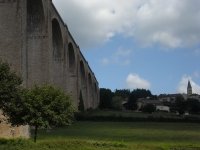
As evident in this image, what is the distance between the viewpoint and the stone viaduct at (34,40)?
32500 millimetres

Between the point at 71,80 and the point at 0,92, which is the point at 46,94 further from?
the point at 71,80

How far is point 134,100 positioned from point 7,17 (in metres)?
119

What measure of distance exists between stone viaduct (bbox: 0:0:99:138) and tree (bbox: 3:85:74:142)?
20.1 ft

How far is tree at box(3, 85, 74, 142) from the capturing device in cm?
2431

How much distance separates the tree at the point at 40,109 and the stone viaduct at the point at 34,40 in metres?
6.12

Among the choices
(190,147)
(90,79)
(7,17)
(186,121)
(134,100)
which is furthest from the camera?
(134,100)

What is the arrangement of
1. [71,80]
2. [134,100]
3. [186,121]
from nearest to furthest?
[71,80]
[186,121]
[134,100]

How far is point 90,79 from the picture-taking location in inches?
3880

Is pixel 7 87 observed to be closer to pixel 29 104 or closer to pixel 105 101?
pixel 29 104

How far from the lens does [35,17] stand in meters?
41.7

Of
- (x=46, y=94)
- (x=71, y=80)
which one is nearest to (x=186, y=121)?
(x=71, y=80)

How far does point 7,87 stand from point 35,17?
18938 millimetres

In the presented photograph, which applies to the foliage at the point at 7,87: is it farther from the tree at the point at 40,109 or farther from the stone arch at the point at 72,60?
the stone arch at the point at 72,60

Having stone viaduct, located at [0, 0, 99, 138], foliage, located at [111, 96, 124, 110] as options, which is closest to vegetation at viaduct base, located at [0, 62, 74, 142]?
stone viaduct, located at [0, 0, 99, 138]
